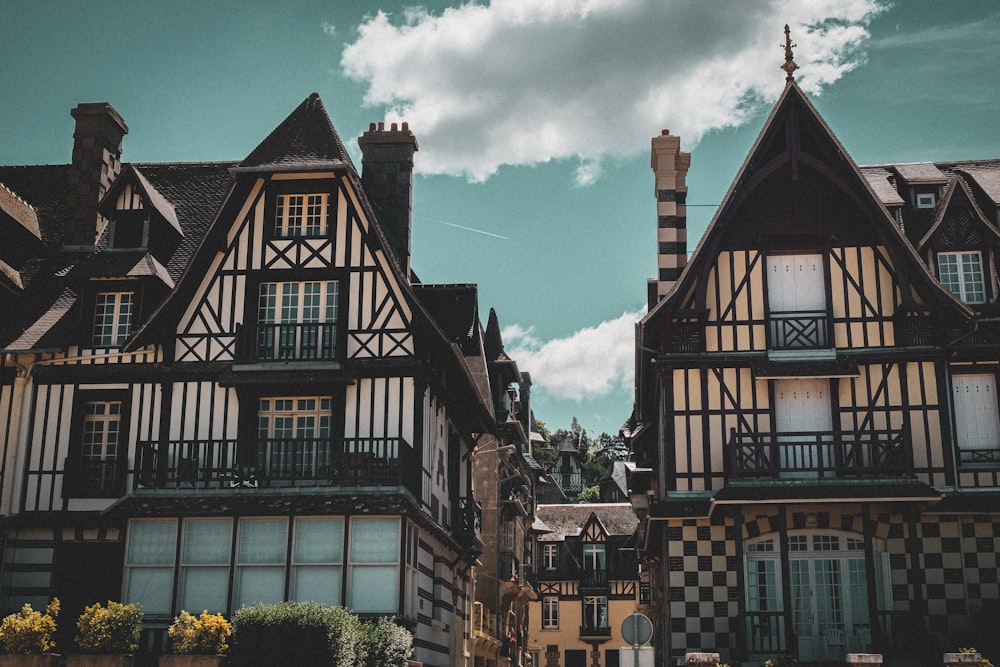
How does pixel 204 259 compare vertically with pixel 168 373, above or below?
above

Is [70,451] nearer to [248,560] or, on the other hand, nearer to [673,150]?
[248,560]

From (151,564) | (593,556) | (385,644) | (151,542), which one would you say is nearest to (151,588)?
(151,564)

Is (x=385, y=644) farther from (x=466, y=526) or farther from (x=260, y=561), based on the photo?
(x=466, y=526)

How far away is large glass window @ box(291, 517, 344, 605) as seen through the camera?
904 inches

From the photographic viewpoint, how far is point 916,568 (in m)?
22.2

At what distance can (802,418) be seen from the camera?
23953 millimetres

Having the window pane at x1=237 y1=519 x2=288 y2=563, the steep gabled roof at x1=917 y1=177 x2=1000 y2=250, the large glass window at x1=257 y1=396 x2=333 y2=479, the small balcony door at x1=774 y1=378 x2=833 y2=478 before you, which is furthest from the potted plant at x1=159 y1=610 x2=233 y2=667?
the steep gabled roof at x1=917 y1=177 x2=1000 y2=250

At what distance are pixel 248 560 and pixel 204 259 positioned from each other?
6600 millimetres

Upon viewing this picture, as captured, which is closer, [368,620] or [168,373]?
[368,620]

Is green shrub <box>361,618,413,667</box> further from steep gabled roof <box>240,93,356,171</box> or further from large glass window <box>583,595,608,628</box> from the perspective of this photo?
large glass window <box>583,595,608,628</box>

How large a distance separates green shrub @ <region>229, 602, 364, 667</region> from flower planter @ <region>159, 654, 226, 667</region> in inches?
13.9

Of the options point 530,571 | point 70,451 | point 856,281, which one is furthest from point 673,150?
point 530,571

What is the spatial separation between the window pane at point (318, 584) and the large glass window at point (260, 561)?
0.31m

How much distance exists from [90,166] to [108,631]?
1222cm
